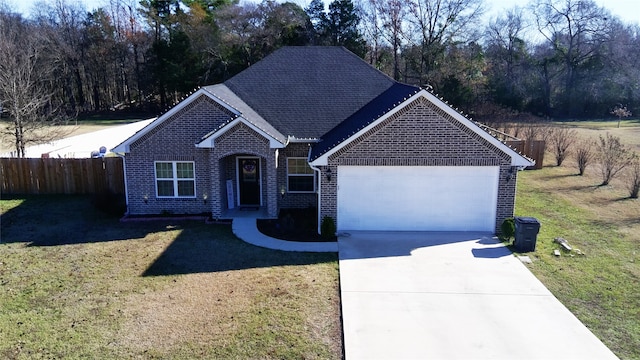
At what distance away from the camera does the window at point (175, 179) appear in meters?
16.6

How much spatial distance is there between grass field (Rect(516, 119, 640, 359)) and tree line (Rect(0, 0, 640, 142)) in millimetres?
26401

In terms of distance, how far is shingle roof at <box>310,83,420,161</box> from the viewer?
47.7ft

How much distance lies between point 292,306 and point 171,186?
888 centimetres

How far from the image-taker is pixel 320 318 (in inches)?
364

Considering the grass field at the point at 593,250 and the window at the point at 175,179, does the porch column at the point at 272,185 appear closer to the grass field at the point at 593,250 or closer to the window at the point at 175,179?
the window at the point at 175,179

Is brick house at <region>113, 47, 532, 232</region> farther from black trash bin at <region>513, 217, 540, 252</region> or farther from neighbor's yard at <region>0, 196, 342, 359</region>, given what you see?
neighbor's yard at <region>0, 196, 342, 359</region>

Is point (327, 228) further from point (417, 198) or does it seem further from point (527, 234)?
point (527, 234)

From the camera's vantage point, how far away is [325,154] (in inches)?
551

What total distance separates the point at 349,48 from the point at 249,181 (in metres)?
37.4

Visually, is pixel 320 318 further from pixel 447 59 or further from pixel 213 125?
pixel 447 59

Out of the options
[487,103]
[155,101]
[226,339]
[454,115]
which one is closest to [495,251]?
[454,115]

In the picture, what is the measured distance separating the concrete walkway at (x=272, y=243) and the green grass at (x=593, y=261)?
5734mm

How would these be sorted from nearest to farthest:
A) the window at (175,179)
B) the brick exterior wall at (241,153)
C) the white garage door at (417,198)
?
the white garage door at (417,198) → the brick exterior wall at (241,153) → the window at (175,179)

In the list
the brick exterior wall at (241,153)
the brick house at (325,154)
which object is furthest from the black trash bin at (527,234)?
the brick exterior wall at (241,153)
